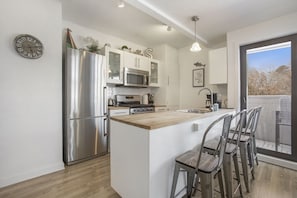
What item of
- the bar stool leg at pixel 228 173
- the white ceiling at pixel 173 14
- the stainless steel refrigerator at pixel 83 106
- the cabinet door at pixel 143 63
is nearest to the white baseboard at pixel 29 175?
the stainless steel refrigerator at pixel 83 106

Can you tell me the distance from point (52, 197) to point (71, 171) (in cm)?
64

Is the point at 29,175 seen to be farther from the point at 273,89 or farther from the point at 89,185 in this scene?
the point at 273,89

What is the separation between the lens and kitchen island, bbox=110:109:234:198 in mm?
1357

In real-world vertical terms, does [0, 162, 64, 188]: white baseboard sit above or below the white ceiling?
below

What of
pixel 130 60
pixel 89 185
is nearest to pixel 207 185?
pixel 89 185

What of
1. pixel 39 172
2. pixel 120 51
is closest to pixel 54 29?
pixel 120 51

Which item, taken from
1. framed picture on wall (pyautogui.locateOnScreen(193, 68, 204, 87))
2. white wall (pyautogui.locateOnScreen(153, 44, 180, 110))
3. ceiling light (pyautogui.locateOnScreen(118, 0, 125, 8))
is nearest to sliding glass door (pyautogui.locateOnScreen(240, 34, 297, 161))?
framed picture on wall (pyautogui.locateOnScreen(193, 68, 204, 87))

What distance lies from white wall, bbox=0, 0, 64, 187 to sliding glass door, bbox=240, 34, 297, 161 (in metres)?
3.50

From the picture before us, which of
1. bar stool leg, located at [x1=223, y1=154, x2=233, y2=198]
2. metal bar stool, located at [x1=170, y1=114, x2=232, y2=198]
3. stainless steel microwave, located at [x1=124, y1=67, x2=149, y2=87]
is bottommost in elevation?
bar stool leg, located at [x1=223, y1=154, x2=233, y2=198]

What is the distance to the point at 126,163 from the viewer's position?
158 cm

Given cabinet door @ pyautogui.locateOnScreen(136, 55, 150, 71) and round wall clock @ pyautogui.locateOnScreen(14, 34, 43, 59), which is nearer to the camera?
round wall clock @ pyautogui.locateOnScreen(14, 34, 43, 59)

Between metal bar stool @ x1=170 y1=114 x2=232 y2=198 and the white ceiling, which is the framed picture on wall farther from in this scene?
metal bar stool @ x1=170 y1=114 x2=232 y2=198

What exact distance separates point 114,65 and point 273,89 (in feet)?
10.6

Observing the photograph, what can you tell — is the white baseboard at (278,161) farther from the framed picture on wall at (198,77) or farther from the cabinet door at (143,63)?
the cabinet door at (143,63)
